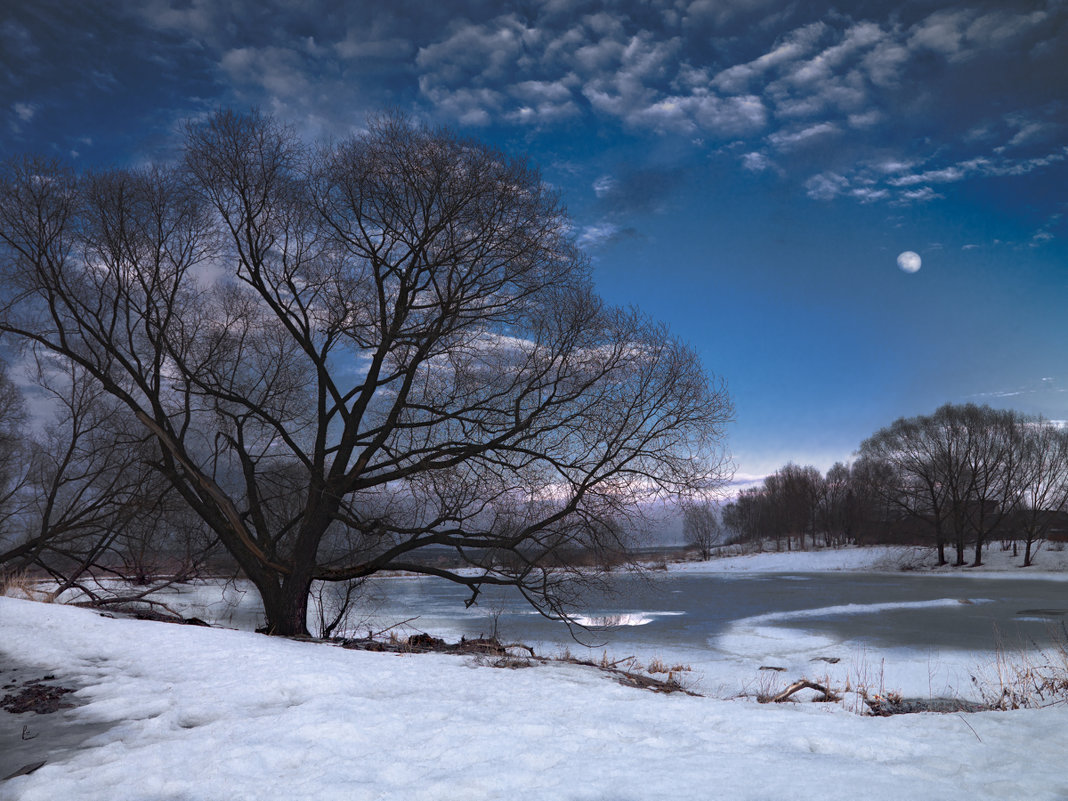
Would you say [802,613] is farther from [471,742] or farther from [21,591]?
[21,591]

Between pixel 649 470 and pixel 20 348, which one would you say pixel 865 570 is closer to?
pixel 649 470

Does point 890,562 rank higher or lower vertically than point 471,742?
lower

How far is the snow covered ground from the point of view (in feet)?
11.4

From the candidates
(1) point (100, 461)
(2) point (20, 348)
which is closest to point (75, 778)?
(2) point (20, 348)

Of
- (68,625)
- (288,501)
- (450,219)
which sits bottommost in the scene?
(68,625)

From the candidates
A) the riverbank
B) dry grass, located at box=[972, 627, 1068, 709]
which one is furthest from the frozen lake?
the riverbank

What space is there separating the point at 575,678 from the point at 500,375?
5.82 metres

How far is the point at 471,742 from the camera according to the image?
169 inches

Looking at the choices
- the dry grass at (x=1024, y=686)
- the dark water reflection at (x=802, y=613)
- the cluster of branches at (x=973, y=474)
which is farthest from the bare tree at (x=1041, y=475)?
the dry grass at (x=1024, y=686)

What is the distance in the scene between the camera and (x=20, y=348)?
42.1 ft

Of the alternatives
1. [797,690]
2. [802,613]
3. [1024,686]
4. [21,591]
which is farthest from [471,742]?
[802,613]

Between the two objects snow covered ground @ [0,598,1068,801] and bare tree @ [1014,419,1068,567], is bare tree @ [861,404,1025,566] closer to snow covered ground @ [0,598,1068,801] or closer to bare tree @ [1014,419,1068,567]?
bare tree @ [1014,419,1068,567]

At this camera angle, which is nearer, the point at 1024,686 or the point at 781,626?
the point at 1024,686

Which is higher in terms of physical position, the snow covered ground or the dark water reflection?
the snow covered ground
